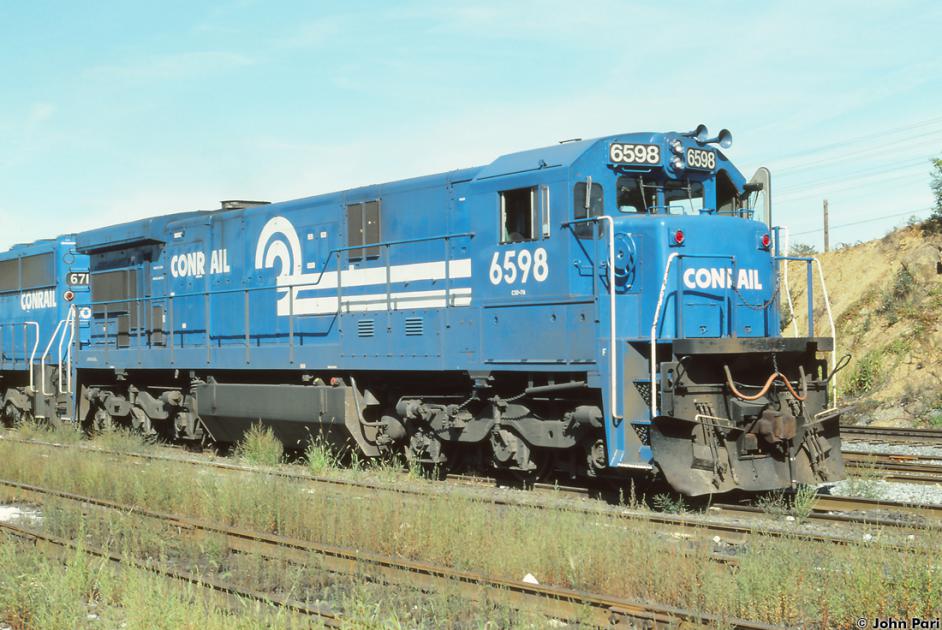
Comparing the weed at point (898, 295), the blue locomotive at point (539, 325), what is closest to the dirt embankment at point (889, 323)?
the weed at point (898, 295)

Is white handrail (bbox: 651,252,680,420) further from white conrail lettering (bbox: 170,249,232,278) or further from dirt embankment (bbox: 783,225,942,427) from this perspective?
dirt embankment (bbox: 783,225,942,427)

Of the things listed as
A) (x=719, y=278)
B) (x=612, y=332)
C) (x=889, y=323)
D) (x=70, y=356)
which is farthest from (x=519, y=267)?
(x=889, y=323)

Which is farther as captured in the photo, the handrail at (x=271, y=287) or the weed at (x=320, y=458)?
the weed at (x=320, y=458)

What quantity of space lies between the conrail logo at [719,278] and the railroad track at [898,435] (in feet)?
19.7

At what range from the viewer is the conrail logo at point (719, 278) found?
9.00m

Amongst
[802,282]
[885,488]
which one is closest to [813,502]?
[885,488]

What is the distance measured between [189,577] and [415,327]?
4.95 m

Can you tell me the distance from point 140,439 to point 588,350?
7.87 meters

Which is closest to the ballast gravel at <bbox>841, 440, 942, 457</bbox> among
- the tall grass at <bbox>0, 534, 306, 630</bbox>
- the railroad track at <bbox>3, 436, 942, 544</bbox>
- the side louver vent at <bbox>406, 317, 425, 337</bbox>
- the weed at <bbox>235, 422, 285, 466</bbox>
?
the railroad track at <bbox>3, 436, 942, 544</bbox>

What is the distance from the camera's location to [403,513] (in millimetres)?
7465

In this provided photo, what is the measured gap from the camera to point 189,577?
6160mm

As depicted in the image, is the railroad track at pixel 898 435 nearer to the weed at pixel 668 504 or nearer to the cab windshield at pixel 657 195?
the weed at pixel 668 504

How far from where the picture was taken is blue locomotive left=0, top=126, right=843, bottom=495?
862 centimetres

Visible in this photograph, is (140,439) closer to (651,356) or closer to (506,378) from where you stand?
(506,378)
